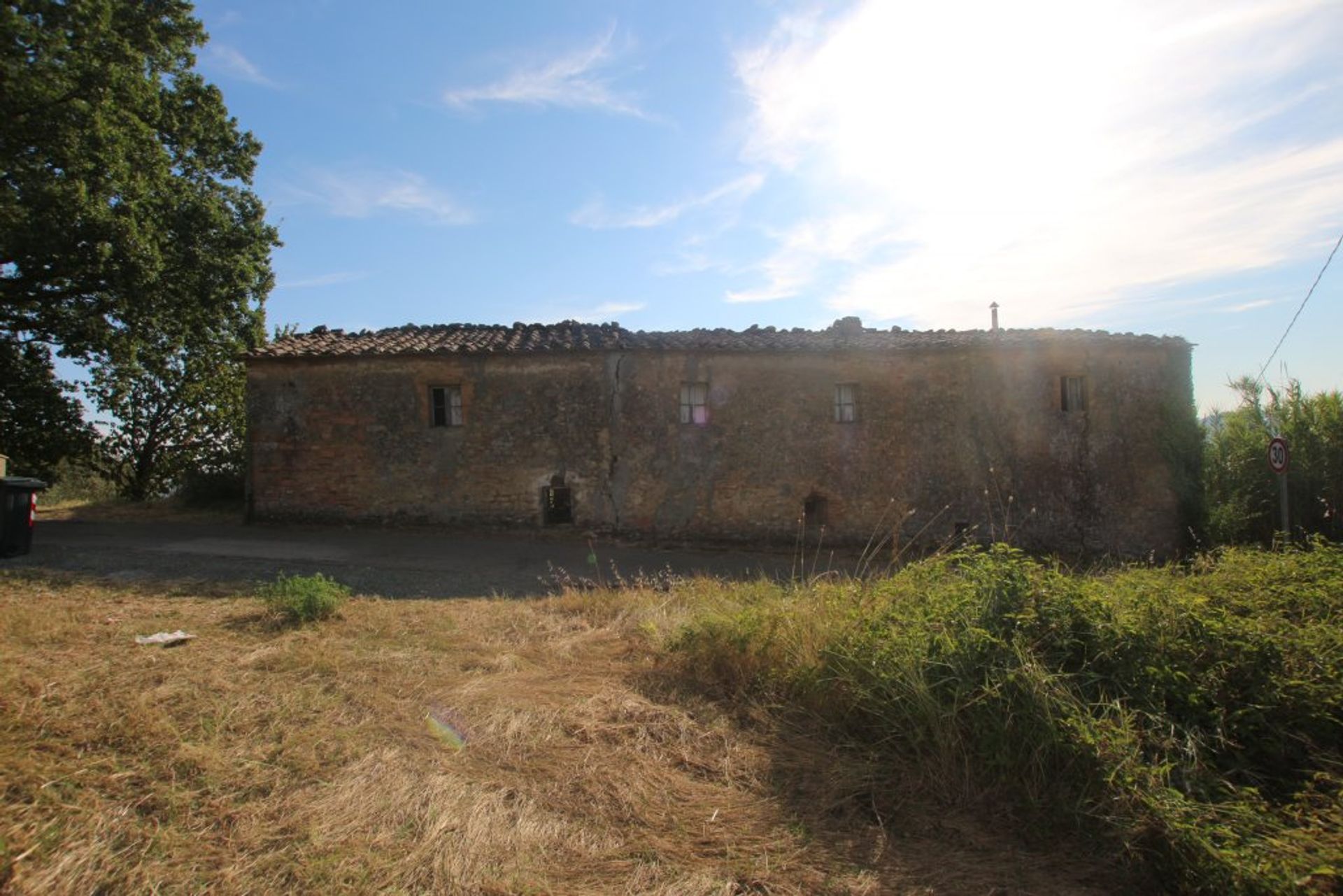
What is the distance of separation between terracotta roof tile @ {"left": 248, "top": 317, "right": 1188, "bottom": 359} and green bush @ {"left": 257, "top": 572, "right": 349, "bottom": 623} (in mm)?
6989

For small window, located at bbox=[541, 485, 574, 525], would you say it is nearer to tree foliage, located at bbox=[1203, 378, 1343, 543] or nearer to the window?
the window

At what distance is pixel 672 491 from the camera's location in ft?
43.2

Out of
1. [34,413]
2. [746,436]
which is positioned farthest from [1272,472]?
[34,413]

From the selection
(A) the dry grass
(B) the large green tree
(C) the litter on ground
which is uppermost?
(B) the large green tree

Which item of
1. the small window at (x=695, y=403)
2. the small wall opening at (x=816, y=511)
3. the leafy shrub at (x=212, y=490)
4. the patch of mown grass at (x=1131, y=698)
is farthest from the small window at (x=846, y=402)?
the leafy shrub at (x=212, y=490)

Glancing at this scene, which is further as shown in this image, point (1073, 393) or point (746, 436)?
point (1073, 393)

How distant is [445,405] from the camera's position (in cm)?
1355

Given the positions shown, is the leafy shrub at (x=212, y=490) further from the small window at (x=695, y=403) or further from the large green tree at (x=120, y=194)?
the small window at (x=695, y=403)

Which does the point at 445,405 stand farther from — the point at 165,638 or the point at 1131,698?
the point at 1131,698

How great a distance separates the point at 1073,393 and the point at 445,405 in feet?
41.0

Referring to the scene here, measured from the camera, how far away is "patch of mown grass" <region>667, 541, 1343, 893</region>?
9.70ft

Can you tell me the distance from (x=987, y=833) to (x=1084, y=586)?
1640 mm

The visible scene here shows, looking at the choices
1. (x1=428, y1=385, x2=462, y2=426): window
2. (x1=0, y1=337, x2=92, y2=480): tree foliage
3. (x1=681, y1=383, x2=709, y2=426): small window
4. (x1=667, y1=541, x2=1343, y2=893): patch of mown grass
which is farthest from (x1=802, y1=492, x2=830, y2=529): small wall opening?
(x1=0, y1=337, x2=92, y2=480): tree foliage

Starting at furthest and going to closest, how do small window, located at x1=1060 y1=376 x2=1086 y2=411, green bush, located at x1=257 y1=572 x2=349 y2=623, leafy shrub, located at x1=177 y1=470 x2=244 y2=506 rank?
leafy shrub, located at x1=177 y1=470 x2=244 y2=506, small window, located at x1=1060 y1=376 x2=1086 y2=411, green bush, located at x1=257 y1=572 x2=349 y2=623
